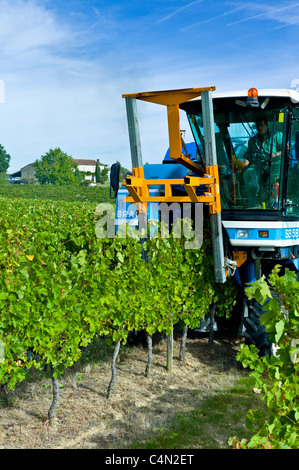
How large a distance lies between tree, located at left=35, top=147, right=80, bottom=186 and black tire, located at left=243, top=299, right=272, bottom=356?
87.2 m

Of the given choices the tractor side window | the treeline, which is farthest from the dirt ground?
the treeline

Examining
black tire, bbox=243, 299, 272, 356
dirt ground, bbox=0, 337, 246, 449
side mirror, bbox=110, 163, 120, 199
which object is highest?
side mirror, bbox=110, 163, 120, 199

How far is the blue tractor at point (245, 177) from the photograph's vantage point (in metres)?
6.10

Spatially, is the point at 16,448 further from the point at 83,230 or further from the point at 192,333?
the point at 192,333

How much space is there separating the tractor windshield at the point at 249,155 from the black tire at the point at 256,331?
51.3 inches

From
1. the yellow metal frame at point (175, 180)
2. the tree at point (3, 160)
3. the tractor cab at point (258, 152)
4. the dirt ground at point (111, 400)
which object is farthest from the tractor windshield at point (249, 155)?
the tree at point (3, 160)

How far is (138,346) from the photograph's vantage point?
7.66m

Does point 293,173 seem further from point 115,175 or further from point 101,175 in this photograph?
point 101,175

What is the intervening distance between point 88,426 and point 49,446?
1.73ft

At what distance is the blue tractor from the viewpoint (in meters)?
6.10

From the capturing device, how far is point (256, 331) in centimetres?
633

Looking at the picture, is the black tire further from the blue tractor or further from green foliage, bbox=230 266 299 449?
green foliage, bbox=230 266 299 449

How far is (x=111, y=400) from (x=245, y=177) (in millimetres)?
3160
